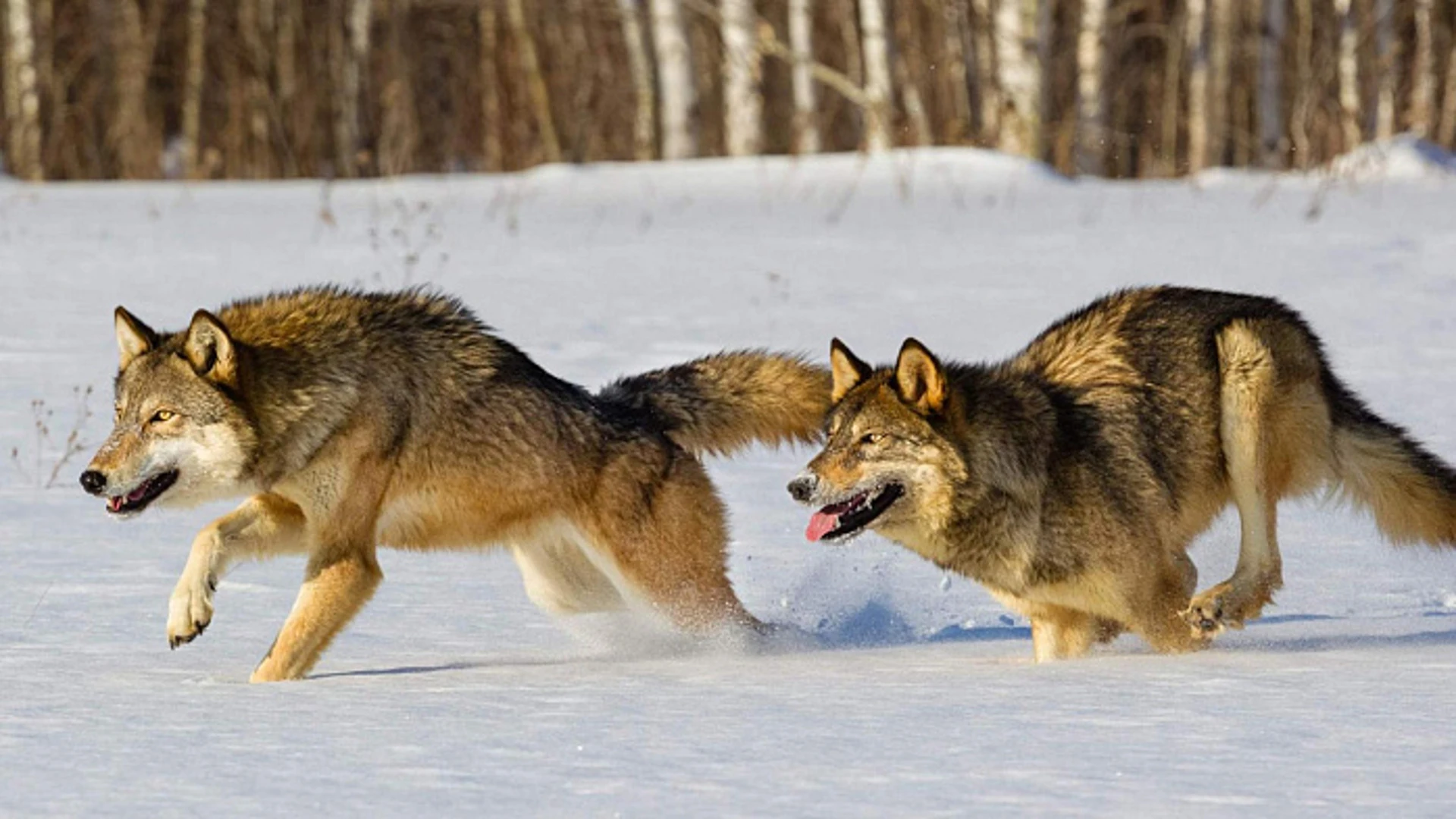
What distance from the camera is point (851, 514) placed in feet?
18.4

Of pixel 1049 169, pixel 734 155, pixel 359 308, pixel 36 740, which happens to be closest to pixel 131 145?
pixel 734 155

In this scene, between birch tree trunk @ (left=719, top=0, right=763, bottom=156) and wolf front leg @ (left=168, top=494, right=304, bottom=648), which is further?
birch tree trunk @ (left=719, top=0, right=763, bottom=156)

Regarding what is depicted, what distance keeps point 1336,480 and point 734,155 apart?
17.1m

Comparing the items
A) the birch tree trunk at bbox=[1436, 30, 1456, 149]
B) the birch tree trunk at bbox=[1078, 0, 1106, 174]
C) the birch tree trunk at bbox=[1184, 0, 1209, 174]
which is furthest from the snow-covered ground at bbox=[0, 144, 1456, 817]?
the birch tree trunk at bbox=[1436, 30, 1456, 149]

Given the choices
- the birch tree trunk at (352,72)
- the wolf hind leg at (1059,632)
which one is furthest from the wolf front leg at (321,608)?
the birch tree trunk at (352,72)

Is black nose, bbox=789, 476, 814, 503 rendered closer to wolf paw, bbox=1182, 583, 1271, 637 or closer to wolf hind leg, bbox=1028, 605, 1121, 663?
wolf hind leg, bbox=1028, 605, 1121, 663

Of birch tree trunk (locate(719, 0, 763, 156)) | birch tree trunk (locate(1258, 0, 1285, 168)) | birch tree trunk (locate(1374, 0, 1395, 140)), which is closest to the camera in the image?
birch tree trunk (locate(719, 0, 763, 156))

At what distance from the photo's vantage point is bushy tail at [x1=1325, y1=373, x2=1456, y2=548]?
651 centimetres

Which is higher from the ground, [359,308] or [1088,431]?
[359,308]

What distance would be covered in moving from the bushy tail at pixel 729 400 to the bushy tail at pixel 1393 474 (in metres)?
1.69

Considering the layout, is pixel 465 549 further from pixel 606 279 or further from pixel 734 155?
pixel 734 155

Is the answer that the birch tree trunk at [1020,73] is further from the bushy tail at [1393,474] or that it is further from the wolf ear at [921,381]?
the wolf ear at [921,381]

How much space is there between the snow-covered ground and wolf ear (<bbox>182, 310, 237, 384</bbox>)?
0.80 meters

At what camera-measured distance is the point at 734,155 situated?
2328 cm
